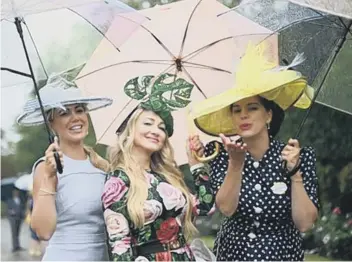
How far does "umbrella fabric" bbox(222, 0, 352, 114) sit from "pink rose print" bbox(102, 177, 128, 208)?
37.4 inches

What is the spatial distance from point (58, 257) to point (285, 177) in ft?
2.90

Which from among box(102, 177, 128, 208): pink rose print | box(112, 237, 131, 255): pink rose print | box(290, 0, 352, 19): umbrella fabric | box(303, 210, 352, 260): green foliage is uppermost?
box(290, 0, 352, 19): umbrella fabric

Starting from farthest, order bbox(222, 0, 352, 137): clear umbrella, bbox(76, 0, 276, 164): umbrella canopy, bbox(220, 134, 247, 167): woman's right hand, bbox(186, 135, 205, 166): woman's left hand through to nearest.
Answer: bbox(76, 0, 276, 164): umbrella canopy < bbox(222, 0, 352, 137): clear umbrella < bbox(186, 135, 205, 166): woman's left hand < bbox(220, 134, 247, 167): woman's right hand

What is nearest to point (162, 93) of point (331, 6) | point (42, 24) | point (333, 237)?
point (331, 6)

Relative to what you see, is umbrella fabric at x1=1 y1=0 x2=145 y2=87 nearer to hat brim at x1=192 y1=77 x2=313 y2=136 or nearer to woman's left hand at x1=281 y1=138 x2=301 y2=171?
hat brim at x1=192 y1=77 x2=313 y2=136

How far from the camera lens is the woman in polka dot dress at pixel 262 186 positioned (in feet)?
9.92

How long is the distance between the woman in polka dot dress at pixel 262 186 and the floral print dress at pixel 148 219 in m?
0.17

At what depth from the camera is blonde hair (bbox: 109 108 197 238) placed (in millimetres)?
2957

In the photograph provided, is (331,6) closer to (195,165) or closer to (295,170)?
(295,170)

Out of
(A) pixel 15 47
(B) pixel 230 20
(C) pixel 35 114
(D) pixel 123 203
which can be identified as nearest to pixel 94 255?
(D) pixel 123 203

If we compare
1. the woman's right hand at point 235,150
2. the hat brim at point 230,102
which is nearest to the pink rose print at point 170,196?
the woman's right hand at point 235,150

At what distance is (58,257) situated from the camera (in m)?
3.19

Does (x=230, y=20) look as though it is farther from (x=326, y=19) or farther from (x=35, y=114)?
(x=35, y=114)

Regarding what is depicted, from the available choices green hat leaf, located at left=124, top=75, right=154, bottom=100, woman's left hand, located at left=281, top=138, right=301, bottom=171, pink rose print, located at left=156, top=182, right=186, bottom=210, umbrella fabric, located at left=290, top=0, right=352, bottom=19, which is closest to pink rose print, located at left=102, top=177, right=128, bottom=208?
pink rose print, located at left=156, top=182, right=186, bottom=210
